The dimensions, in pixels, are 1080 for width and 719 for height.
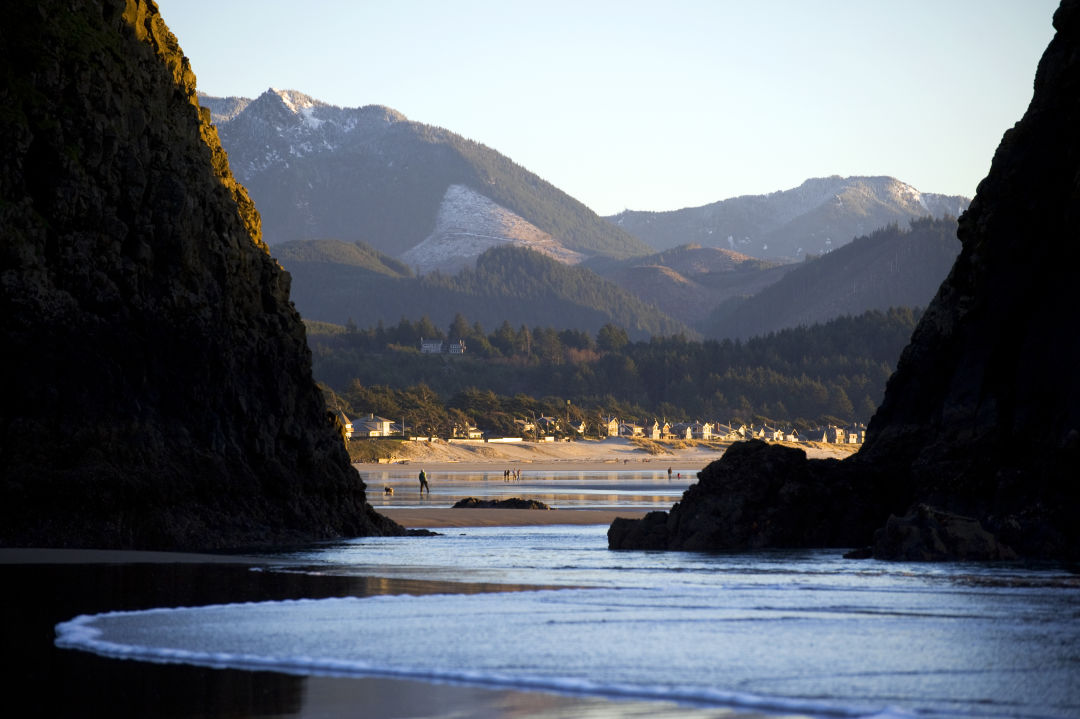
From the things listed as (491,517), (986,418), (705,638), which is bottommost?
(491,517)

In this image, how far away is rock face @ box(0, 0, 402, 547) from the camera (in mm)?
26297

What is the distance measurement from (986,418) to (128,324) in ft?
60.5

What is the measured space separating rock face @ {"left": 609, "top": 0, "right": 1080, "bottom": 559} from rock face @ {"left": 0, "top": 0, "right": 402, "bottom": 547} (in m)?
9.00

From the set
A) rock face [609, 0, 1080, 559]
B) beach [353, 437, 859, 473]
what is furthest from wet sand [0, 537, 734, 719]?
beach [353, 437, 859, 473]

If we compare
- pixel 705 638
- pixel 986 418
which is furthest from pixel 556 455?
pixel 705 638

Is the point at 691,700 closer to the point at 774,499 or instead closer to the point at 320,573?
the point at 320,573

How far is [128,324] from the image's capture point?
2822 cm

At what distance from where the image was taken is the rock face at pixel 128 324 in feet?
86.3

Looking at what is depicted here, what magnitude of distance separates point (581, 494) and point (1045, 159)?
145ft

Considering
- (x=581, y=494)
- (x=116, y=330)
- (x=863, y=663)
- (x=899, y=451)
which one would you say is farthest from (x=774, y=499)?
(x=581, y=494)

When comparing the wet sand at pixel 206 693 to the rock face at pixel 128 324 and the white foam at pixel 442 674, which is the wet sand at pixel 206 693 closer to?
the white foam at pixel 442 674

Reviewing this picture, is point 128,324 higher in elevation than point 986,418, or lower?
higher

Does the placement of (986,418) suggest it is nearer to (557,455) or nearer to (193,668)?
(193,668)

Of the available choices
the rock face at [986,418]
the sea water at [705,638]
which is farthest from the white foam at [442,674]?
the rock face at [986,418]
